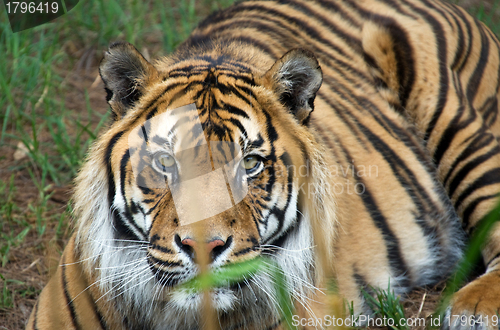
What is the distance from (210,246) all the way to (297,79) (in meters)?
0.95

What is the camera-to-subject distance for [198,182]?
1987 millimetres

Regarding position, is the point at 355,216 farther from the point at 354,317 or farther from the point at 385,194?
the point at 354,317

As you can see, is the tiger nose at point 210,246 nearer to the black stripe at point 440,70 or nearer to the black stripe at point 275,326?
the black stripe at point 275,326

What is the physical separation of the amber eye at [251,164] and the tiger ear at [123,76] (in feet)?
1.87

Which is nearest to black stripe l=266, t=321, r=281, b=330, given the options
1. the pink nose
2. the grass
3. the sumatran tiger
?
the sumatran tiger

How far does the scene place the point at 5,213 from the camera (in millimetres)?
3543

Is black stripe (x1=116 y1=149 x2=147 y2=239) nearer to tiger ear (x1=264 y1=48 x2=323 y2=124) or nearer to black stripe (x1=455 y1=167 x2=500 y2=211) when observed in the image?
tiger ear (x1=264 y1=48 x2=323 y2=124)

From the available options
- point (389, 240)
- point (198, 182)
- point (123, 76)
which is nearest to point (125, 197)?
point (198, 182)

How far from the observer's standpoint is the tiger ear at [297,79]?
90.7 inches

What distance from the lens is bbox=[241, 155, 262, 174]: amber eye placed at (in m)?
→ 2.14

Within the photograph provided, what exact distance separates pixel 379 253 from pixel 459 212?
68 cm

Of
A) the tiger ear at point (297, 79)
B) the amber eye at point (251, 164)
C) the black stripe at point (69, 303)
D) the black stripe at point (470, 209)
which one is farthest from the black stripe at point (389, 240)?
the black stripe at point (69, 303)

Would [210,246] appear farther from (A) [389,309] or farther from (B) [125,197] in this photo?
(A) [389,309]

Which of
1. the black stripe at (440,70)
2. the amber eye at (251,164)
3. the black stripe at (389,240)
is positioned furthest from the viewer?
the black stripe at (440,70)
